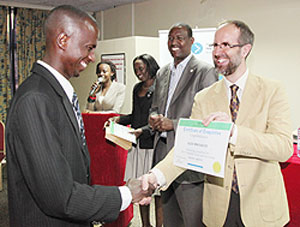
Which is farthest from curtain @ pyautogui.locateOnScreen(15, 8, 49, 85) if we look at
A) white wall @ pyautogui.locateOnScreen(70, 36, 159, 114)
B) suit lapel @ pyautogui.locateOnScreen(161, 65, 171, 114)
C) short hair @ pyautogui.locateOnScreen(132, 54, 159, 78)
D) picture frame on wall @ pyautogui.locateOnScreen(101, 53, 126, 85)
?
suit lapel @ pyautogui.locateOnScreen(161, 65, 171, 114)

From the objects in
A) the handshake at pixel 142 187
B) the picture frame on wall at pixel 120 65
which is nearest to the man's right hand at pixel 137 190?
the handshake at pixel 142 187

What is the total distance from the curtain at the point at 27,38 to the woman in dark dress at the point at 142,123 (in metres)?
4.38

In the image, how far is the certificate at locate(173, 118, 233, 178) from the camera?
4.53ft

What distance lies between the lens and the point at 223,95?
1.66 metres

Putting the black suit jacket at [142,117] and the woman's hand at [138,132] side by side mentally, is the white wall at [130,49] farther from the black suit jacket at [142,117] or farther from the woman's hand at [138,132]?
the woman's hand at [138,132]

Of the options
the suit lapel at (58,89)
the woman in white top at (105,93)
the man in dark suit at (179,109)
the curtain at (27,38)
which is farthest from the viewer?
the curtain at (27,38)

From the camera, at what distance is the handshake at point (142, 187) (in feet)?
4.67

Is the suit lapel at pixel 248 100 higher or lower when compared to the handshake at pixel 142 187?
higher

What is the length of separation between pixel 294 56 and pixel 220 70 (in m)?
2.83

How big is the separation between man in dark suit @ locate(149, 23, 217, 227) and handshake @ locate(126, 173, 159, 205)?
703 mm

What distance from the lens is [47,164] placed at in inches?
40.4

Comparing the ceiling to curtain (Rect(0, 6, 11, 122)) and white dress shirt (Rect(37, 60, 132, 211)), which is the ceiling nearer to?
curtain (Rect(0, 6, 11, 122))

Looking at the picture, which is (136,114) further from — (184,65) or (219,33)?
(219,33)

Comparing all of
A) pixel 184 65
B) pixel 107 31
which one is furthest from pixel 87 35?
pixel 107 31
